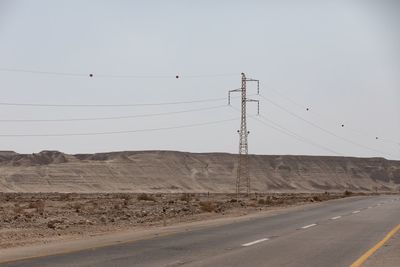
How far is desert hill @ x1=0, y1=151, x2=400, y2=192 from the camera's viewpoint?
121750mm

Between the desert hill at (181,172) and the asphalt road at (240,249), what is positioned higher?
the desert hill at (181,172)

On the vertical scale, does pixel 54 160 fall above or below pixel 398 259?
above

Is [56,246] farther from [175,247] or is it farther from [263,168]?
[263,168]

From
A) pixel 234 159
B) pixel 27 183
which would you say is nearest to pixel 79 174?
pixel 27 183

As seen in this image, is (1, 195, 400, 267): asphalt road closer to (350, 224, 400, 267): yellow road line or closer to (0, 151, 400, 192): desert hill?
(350, 224, 400, 267): yellow road line

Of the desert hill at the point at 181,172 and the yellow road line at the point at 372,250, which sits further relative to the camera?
the desert hill at the point at 181,172

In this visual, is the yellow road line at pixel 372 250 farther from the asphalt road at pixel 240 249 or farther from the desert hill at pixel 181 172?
the desert hill at pixel 181 172

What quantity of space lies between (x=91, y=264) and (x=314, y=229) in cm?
1186

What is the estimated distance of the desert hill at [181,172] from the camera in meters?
122

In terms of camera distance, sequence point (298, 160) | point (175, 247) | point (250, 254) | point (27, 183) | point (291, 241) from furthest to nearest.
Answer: point (298, 160) < point (27, 183) < point (291, 241) < point (175, 247) < point (250, 254)

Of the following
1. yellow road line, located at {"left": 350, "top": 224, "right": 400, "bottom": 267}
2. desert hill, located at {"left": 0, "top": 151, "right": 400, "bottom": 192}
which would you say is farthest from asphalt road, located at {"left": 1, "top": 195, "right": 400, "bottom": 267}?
desert hill, located at {"left": 0, "top": 151, "right": 400, "bottom": 192}

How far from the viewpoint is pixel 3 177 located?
120 m

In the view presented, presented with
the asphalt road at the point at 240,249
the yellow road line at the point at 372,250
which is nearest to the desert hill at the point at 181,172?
the asphalt road at the point at 240,249

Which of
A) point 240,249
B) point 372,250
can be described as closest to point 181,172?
point 240,249
